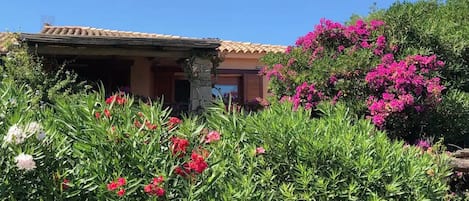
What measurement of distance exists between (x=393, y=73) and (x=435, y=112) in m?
0.95

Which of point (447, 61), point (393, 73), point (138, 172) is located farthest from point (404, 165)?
point (447, 61)

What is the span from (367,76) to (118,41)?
5422mm

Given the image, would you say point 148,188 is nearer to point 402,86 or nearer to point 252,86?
point 402,86

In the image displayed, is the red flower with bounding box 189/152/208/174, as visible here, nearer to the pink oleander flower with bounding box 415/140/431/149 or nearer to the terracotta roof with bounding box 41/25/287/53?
the pink oleander flower with bounding box 415/140/431/149

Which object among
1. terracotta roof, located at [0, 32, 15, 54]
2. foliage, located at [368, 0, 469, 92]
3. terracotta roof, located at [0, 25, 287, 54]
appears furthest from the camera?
terracotta roof, located at [0, 25, 287, 54]

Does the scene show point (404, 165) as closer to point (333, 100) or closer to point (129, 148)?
point (129, 148)

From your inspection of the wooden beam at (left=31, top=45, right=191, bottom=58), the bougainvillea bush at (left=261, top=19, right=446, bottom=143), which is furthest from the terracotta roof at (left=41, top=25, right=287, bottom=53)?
the bougainvillea bush at (left=261, top=19, right=446, bottom=143)

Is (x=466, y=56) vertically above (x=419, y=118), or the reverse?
(x=466, y=56)

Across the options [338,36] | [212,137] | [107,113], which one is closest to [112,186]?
[107,113]

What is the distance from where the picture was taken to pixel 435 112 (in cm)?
759

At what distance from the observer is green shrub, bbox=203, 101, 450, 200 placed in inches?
142

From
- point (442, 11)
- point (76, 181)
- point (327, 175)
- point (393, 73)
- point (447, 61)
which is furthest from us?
point (442, 11)

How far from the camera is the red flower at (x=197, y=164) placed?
3151 millimetres

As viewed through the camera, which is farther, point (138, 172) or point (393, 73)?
point (393, 73)
